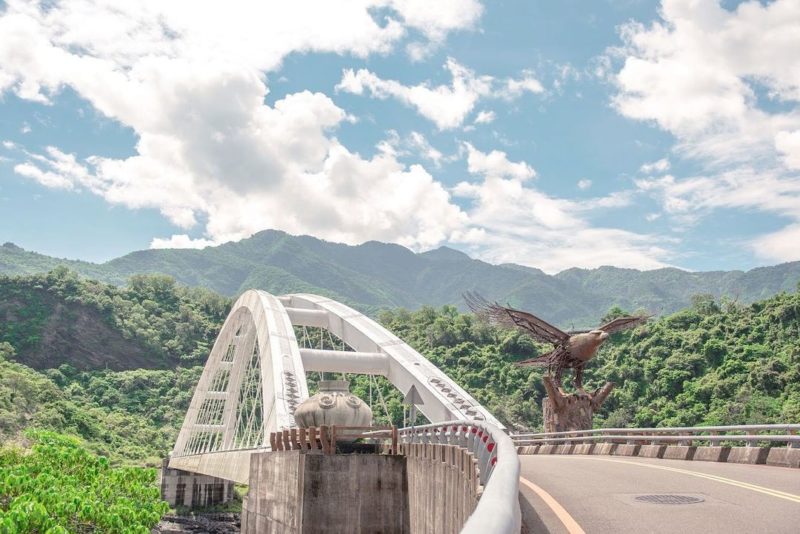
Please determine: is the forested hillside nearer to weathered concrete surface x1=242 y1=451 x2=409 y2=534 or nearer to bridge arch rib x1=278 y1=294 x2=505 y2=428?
bridge arch rib x1=278 y1=294 x2=505 y2=428

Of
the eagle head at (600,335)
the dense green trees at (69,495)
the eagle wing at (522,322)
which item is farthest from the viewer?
the eagle wing at (522,322)

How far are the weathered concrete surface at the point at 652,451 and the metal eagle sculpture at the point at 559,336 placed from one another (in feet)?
20.9

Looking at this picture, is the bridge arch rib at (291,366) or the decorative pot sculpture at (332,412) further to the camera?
the bridge arch rib at (291,366)

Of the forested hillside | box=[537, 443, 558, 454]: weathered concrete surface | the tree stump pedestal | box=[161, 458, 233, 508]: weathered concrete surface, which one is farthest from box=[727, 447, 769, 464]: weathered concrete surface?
box=[161, 458, 233, 508]: weathered concrete surface

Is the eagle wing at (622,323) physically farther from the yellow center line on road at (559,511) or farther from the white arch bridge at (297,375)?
the yellow center line on road at (559,511)

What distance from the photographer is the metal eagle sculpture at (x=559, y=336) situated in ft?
89.0

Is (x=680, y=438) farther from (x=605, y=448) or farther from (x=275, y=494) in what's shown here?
(x=275, y=494)

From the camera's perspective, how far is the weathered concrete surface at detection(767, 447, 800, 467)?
14.0 meters

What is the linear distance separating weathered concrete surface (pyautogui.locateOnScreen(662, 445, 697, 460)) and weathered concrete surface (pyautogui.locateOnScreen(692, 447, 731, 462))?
194 mm

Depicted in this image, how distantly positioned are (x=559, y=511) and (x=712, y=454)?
9.74 metres

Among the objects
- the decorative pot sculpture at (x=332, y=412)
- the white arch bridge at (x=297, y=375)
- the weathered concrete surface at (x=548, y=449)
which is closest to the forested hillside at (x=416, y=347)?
the white arch bridge at (x=297, y=375)

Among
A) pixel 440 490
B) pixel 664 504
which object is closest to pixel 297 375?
pixel 440 490

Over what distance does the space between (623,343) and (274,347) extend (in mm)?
54486

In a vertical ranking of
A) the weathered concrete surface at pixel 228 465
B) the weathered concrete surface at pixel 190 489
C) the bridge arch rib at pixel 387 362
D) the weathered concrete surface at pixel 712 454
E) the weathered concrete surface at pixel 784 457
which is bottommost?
the weathered concrete surface at pixel 190 489
